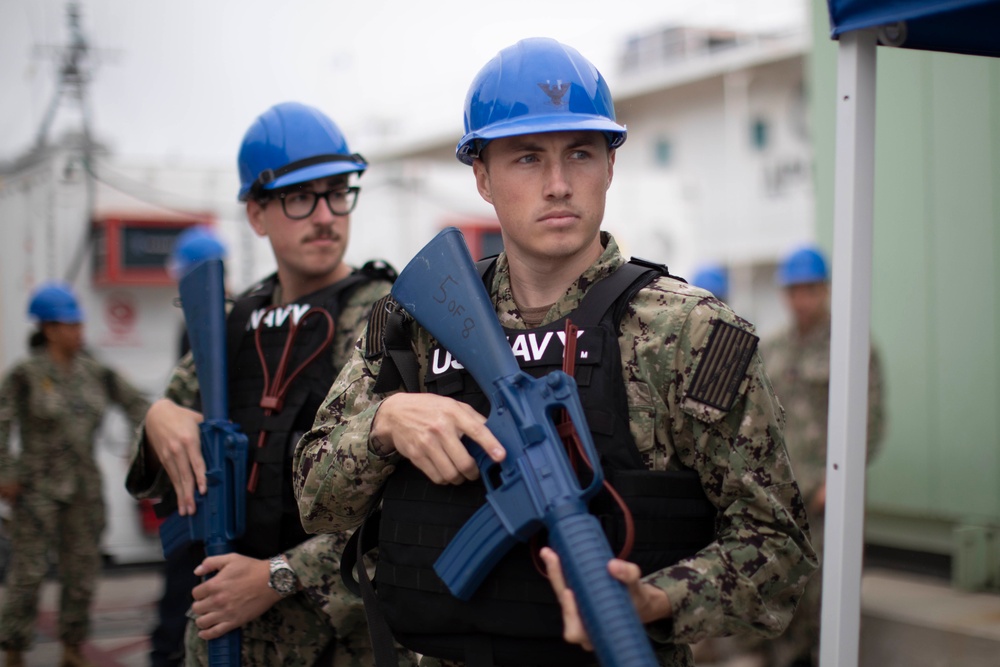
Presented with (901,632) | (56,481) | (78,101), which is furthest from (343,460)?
(78,101)

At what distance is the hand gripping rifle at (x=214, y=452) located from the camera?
Result: 100 inches

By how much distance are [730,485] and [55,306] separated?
5319mm

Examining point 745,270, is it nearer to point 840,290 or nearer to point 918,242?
point 918,242

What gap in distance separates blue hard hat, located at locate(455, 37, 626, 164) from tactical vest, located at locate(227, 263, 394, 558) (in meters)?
0.88

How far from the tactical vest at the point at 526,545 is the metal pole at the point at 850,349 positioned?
0.31 metres

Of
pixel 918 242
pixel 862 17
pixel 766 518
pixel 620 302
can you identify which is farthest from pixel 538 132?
pixel 918 242

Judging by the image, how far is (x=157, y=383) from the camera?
9.17 m

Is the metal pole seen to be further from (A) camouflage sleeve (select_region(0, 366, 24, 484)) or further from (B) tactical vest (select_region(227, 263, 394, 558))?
(A) camouflage sleeve (select_region(0, 366, 24, 484))

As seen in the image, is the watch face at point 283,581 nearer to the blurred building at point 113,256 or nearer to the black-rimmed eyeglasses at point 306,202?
the black-rimmed eyeglasses at point 306,202

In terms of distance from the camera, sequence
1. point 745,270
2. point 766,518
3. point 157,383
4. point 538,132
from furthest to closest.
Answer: point 745,270, point 157,383, point 538,132, point 766,518

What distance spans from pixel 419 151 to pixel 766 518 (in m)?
26.3

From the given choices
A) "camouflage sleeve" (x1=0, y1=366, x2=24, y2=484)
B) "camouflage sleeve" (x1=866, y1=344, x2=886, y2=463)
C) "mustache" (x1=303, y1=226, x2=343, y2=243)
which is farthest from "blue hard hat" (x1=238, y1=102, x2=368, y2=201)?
"camouflage sleeve" (x1=0, y1=366, x2=24, y2=484)

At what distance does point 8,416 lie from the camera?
19.0 ft

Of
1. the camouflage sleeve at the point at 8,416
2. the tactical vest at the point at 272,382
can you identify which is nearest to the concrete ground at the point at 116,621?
the camouflage sleeve at the point at 8,416
